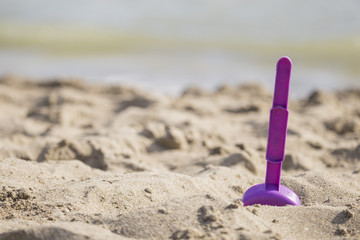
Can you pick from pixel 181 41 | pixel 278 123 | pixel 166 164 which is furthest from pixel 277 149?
pixel 181 41

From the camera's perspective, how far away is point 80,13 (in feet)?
36.5

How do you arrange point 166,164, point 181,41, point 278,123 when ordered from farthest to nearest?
point 181,41 < point 166,164 < point 278,123

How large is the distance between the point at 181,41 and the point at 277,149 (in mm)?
7124

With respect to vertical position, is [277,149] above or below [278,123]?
below

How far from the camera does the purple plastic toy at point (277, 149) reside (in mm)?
1796

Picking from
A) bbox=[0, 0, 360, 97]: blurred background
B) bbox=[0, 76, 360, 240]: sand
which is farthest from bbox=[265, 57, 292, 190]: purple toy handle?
bbox=[0, 0, 360, 97]: blurred background

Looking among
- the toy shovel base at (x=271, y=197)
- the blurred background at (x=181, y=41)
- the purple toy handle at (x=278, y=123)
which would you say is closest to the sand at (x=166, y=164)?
the toy shovel base at (x=271, y=197)

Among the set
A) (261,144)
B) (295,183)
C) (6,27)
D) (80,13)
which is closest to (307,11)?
(80,13)

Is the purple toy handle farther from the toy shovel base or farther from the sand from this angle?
the sand

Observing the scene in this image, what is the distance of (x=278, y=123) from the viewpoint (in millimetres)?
1852

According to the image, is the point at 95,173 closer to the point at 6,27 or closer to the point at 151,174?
the point at 151,174

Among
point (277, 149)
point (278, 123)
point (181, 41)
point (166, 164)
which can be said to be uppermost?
point (181, 41)

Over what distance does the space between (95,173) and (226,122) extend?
1.76 metres

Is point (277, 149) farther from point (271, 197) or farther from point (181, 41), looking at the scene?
point (181, 41)
